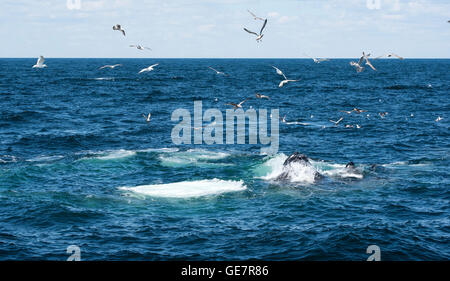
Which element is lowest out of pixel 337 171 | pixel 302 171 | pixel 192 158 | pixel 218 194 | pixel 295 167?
pixel 218 194

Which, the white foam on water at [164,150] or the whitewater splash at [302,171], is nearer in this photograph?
the whitewater splash at [302,171]

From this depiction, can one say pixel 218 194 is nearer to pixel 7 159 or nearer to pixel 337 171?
pixel 337 171

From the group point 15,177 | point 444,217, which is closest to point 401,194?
point 444,217

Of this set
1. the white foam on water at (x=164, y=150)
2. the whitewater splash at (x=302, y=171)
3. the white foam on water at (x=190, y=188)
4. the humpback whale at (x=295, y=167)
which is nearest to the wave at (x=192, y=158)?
the white foam on water at (x=164, y=150)

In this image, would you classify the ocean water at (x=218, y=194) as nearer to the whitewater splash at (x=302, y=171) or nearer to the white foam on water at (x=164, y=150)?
the whitewater splash at (x=302, y=171)

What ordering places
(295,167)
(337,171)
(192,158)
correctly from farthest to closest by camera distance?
(192,158), (337,171), (295,167)

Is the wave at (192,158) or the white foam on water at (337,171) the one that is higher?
the wave at (192,158)

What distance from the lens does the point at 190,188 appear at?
117 ft

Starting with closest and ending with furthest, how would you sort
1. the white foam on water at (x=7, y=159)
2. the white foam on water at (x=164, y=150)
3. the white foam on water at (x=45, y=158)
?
the white foam on water at (x=7, y=159), the white foam on water at (x=45, y=158), the white foam on water at (x=164, y=150)

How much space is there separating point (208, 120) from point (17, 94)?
5292 centimetres

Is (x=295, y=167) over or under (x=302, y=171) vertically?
over

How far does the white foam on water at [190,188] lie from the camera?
34.2 metres

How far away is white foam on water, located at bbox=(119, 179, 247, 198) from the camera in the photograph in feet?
112

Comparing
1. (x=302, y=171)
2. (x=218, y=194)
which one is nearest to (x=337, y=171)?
(x=302, y=171)
